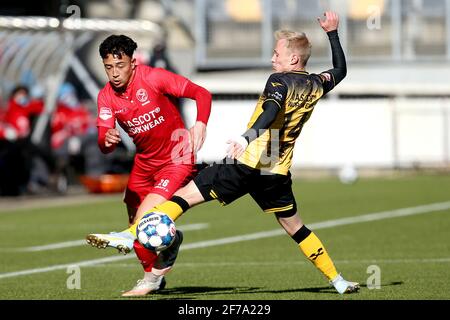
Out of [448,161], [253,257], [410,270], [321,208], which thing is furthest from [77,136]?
[410,270]

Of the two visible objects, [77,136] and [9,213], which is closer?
[9,213]

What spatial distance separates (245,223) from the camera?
20125mm

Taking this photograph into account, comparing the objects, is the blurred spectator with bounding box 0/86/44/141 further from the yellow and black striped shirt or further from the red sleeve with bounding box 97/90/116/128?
the yellow and black striped shirt

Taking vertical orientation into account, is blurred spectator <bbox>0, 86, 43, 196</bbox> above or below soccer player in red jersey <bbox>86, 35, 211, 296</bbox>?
below

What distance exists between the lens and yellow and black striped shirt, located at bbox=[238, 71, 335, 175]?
35.0 feet

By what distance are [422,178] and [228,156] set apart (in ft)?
79.0

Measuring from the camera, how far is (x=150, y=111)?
37.0 ft

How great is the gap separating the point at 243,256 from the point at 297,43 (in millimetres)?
4805

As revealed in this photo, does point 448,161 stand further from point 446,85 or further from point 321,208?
point 321,208

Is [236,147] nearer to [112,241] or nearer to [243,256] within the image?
[112,241]

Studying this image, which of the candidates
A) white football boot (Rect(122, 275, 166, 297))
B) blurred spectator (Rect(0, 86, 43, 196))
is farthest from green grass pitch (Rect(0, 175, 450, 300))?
blurred spectator (Rect(0, 86, 43, 196))

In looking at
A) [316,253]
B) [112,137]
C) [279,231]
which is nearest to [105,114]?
[112,137]

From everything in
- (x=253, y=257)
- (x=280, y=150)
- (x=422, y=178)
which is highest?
(x=280, y=150)
